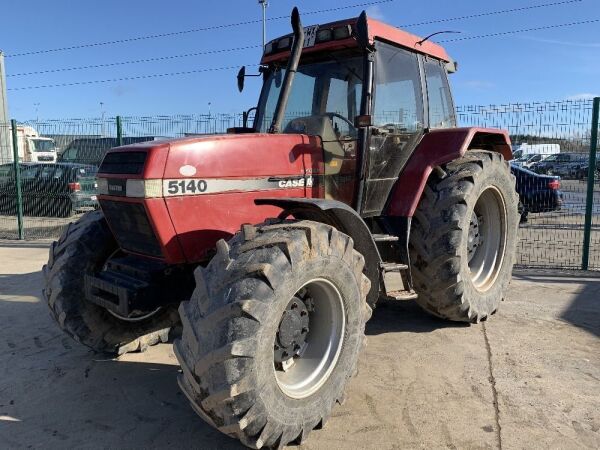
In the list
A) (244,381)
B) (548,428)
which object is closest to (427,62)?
(548,428)

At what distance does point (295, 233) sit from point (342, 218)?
0.72m

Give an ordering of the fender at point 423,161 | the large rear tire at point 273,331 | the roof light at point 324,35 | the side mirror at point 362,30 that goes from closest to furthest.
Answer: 1. the large rear tire at point 273,331
2. the side mirror at point 362,30
3. the roof light at point 324,35
4. the fender at point 423,161

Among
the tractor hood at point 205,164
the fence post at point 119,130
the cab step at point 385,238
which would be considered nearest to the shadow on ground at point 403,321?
the cab step at point 385,238

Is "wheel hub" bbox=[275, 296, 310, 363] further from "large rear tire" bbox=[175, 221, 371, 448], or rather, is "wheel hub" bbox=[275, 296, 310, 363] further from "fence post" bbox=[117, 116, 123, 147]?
"fence post" bbox=[117, 116, 123, 147]

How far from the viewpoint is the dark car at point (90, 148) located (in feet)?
31.1

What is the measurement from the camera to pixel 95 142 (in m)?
9.77

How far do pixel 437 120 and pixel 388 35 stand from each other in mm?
1141

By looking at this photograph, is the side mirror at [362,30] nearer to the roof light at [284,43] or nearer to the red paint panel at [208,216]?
the roof light at [284,43]

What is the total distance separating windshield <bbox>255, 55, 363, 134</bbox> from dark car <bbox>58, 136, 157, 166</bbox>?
17.9ft

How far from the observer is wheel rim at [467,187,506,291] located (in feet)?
17.0

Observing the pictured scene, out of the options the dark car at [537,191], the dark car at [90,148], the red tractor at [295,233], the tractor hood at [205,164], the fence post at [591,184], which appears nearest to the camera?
the red tractor at [295,233]

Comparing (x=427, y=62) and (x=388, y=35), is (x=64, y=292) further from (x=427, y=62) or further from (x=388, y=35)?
(x=427, y=62)

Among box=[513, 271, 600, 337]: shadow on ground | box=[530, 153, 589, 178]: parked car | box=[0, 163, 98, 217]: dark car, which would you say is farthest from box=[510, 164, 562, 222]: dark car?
box=[0, 163, 98, 217]: dark car

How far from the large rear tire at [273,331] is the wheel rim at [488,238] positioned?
2362 mm
